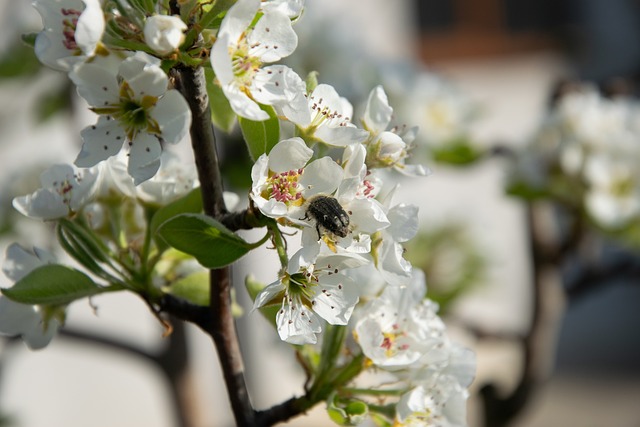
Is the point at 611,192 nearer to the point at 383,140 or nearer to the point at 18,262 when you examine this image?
the point at 383,140

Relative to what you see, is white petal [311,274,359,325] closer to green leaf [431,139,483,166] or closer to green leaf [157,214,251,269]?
green leaf [157,214,251,269]

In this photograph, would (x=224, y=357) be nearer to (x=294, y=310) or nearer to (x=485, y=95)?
(x=294, y=310)

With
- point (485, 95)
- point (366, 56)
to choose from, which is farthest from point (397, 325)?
point (485, 95)

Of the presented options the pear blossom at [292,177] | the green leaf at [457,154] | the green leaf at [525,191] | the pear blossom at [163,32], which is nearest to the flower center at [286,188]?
the pear blossom at [292,177]

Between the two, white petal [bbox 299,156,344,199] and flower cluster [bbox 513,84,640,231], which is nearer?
white petal [bbox 299,156,344,199]

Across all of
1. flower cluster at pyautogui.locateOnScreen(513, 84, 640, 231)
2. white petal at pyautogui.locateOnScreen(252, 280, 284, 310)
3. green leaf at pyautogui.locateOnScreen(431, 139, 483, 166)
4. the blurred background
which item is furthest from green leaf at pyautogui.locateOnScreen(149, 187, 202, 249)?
green leaf at pyautogui.locateOnScreen(431, 139, 483, 166)

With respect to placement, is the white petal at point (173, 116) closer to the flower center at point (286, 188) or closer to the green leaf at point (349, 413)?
the flower center at point (286, 188)
